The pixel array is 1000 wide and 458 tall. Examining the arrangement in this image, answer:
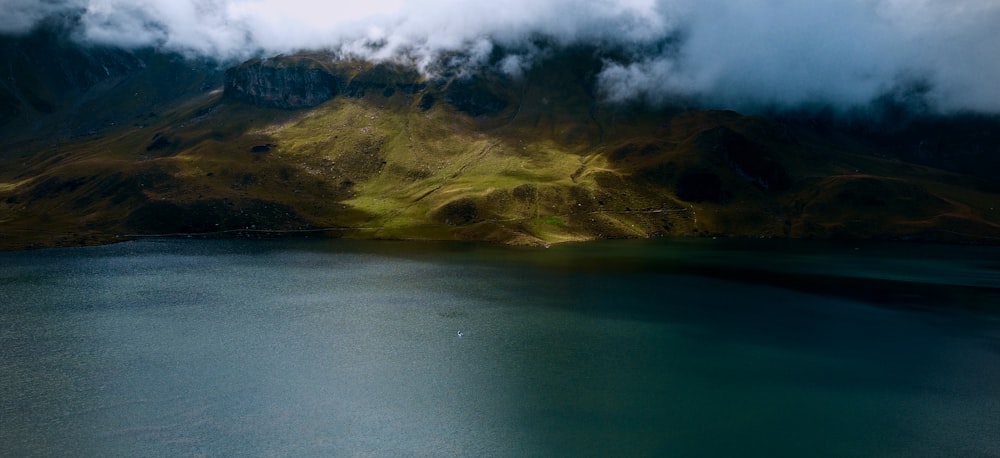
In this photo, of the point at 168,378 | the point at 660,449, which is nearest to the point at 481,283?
the point at 168,378

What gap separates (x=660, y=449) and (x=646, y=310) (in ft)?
184

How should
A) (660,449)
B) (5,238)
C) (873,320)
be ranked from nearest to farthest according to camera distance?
1. (660,449)
2. (873,320)
3. (5,238)

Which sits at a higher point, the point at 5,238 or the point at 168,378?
the point at 5,238

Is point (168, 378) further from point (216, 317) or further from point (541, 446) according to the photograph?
point (541, 446)

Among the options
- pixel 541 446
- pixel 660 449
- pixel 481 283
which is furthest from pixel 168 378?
pixel 481 283

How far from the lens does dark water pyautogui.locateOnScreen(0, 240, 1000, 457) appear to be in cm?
6216

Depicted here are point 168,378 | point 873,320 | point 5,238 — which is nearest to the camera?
point 168,378

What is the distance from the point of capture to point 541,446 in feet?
199

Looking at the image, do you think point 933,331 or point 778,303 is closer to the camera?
point 933,331

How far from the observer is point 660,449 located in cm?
5997

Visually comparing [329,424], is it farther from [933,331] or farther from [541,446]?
[933,331]

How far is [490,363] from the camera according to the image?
274 feet

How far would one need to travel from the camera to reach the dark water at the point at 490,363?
204 feet

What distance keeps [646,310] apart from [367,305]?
50467 millimetres
